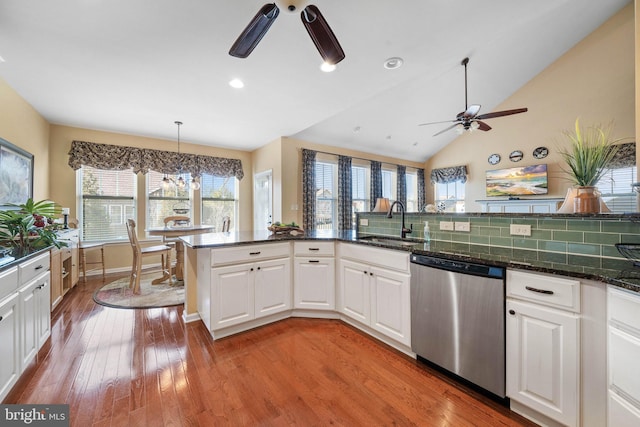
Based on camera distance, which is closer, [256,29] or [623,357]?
[623,357]

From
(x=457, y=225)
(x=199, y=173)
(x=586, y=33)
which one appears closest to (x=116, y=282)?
(x=199, y=173)

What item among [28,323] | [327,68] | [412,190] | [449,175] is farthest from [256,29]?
[412,190]

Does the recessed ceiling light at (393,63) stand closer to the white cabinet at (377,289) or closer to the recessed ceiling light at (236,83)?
the recessed ceiling light at (236,83)

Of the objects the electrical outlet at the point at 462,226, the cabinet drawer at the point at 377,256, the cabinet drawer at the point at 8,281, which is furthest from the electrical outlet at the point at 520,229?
the cabinet drawer at the point at 8,281

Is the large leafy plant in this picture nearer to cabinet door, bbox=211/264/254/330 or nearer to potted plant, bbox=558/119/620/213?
potted plant, bbox=558/119/620/213

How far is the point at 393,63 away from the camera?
2.73m

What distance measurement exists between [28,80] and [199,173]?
9.06 feet

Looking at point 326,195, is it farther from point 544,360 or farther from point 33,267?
point 544,360

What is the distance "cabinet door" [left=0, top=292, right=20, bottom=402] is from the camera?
4.83 ft

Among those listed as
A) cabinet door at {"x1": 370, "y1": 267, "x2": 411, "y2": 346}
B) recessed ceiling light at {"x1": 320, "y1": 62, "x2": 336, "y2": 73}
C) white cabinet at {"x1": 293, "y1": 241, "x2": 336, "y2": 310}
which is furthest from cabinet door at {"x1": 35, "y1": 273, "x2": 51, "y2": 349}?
recessed ceiling light at {"x1": 320, "y1": 62, "x2": 336, "y2": 73}

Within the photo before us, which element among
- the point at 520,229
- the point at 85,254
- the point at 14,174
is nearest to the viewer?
the point at 520,229

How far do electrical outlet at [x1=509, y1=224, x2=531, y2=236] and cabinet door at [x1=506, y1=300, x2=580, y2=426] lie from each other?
58 centimetres

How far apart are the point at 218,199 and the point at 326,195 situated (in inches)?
98.0

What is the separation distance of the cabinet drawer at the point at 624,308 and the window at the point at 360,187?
5.41 metres
